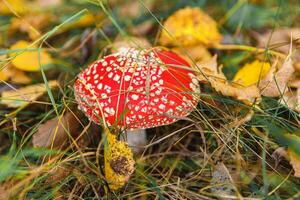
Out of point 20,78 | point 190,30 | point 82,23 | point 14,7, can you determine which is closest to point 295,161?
point 190,30

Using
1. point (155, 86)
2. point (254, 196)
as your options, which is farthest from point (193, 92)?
point (254, 196)

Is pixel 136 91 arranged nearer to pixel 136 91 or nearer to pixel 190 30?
pixel 136 91

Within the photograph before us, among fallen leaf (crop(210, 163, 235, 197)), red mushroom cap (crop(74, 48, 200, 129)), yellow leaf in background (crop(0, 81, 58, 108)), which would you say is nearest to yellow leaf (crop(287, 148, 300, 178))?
fallen leaf (crop(210, 163, 235, 197))

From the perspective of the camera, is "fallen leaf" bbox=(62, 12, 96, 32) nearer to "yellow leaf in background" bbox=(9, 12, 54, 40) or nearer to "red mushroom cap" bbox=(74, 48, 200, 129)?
"yellow leaf in background" bbox=(9, 12, 54, 40)

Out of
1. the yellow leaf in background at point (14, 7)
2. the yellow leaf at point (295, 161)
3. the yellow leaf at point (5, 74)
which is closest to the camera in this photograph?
the yellow leaf at point (295, 161)

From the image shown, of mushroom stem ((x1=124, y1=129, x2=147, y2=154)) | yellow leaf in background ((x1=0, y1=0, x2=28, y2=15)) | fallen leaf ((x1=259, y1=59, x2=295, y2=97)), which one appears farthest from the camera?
yellow leaf in background ((x1=0, y1=0, x2=28, y2=15))

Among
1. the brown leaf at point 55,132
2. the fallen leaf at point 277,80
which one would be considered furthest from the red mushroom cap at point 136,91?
the fallen leaf at point 277,80

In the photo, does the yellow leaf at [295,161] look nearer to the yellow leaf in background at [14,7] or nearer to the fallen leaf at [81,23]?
the fallen leaf at [81,23]
